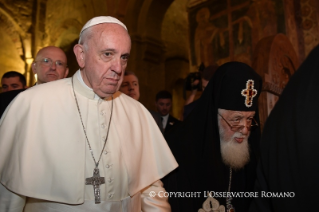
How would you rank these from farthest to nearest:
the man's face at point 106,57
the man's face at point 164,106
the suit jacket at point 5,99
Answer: the man's face at point 164,106 → the suit jacket at point 5,99 → the man's face at point 106,57

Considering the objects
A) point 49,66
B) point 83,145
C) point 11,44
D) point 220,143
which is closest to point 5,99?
point 49,66

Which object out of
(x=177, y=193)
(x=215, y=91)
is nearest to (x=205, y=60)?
(x=215, y=91)

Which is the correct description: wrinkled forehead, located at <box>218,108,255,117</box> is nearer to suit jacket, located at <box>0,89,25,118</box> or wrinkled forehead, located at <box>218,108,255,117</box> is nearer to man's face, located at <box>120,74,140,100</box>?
man's face, located at <box>120,74,140,100</box>

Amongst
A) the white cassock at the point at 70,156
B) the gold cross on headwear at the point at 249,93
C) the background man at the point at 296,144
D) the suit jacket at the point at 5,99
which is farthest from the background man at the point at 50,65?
the background man at the point at 296,144

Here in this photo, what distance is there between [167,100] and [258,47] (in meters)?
1.93

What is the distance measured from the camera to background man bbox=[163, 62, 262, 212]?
2.80 m

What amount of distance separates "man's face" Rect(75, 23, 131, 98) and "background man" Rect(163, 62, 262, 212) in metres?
1.01

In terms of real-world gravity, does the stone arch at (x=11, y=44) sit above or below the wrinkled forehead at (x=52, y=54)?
above

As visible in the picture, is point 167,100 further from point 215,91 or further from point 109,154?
point 109,154

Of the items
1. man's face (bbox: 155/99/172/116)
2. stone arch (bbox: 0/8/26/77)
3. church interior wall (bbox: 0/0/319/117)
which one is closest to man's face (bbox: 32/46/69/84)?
man's face (bbox: 155/99/172/116)

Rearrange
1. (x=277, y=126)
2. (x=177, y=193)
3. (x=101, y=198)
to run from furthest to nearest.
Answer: (x=177, y=193) < (x=101, y=198) < (x=277, y=126)

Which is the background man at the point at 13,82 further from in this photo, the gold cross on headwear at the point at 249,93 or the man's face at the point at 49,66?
the gold cross on headwear at the point at 249,93

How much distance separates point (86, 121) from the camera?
2.17 meters

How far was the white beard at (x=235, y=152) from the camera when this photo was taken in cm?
287
